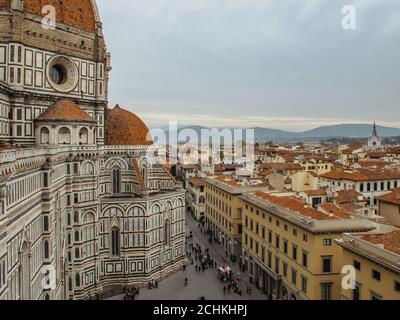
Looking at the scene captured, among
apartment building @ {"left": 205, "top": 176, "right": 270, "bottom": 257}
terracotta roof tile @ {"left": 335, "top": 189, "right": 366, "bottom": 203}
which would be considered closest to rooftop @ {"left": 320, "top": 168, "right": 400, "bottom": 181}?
terracotta roof tile @ {"left": 335, "top": 189, "right": 366, "bottom": 203}

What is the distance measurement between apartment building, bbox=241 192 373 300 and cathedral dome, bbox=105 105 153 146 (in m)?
11.6

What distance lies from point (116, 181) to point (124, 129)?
197 inches

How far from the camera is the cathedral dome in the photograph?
40.2m

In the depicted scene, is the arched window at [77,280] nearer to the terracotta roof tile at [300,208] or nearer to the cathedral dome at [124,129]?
the cathedral dome at [124,129]

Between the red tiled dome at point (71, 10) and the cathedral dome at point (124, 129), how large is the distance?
319 inches

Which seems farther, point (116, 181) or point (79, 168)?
point (116, 181)

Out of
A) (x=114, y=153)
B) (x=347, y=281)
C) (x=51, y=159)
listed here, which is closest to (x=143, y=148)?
(x=114, y=153)

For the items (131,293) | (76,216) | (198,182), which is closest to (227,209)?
(131,293)

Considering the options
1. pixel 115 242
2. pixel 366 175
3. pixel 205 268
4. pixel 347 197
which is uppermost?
pixel 366 175

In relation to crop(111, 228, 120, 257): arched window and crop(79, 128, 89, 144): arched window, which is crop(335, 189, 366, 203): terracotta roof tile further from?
crop(79, 128, 89, 144): arched window

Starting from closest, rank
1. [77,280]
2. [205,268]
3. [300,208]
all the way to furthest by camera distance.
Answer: [300,208], [77,280], [205,268]

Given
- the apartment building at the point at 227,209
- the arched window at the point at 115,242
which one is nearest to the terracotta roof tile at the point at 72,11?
the arched window at the point at 115,242

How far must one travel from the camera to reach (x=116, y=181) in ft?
128

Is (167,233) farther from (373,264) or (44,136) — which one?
(373,264)
